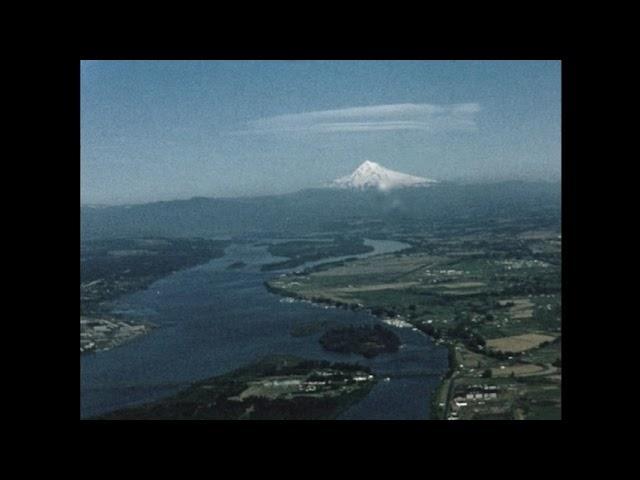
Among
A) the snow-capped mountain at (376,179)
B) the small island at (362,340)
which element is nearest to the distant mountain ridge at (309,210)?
the snow-capped mountain at (376,179)

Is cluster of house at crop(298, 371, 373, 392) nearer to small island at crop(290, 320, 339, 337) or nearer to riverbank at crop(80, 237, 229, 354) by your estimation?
small island at crop(290, 320, 339, 337)

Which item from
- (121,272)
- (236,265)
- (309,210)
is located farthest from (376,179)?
(121,272)

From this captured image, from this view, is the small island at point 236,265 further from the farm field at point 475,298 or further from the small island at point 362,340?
the small island at point 362,340

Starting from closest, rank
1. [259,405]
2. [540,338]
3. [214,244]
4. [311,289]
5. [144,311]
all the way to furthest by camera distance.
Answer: [259,405] < [540,338] < [144,311] < [311,289] < [214,244]

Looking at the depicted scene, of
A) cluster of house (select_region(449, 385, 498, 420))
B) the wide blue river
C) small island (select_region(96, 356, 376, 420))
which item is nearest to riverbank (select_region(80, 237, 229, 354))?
the wide blue river
